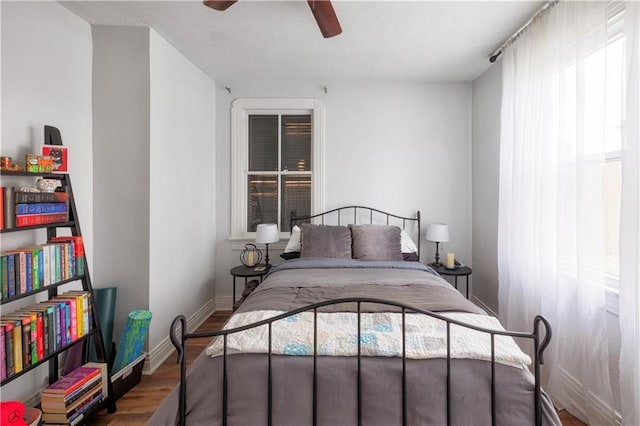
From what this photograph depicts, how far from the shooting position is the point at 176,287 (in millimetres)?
2713

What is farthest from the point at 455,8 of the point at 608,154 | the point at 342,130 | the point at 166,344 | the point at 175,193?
the point at 166,344

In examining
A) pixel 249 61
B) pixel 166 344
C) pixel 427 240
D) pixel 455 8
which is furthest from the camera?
pixel 427 240

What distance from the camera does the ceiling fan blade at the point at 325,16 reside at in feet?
5.85

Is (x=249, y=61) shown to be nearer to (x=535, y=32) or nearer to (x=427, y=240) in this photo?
(x=535, y=32)

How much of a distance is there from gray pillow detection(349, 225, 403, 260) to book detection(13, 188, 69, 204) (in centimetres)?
221

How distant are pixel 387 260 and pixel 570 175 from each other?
1.48 metres

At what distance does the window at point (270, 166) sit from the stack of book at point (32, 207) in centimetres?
182

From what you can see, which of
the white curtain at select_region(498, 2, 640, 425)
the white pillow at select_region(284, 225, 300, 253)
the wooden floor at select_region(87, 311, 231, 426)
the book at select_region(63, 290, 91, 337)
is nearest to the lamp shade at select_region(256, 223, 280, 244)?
the white pillow at select_region(284, 225, 300, 253)

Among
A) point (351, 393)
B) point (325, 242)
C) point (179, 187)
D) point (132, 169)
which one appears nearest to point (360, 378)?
point (351, 393)

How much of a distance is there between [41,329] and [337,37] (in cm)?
276

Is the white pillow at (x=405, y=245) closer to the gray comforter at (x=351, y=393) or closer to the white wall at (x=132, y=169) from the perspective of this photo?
the gray comforter at (x=351, y=393)

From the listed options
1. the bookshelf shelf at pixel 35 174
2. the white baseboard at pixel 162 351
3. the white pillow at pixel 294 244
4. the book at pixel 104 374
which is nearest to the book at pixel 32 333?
the book at pixel 104 374

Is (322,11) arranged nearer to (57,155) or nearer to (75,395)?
(57,155)

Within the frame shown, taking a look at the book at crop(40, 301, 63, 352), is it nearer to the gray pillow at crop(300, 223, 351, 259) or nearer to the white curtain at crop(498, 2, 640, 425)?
the gray pillow at crop(300, 223, 351, 259)
